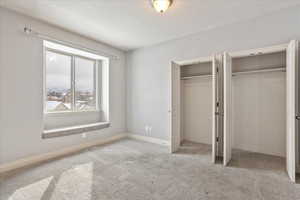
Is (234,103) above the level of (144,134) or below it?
above

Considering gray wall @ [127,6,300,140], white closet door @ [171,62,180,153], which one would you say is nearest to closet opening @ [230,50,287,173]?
gray wall @ [127,6,300,140]

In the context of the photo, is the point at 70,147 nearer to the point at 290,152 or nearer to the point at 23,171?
the point at 23,171

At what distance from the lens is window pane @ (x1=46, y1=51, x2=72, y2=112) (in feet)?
11.4

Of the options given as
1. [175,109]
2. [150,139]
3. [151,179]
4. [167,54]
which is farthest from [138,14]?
[150,139]

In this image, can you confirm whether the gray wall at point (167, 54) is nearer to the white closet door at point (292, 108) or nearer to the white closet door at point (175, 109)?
the white closet door at point (175, 109)

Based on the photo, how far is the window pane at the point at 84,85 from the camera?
402 centimetres

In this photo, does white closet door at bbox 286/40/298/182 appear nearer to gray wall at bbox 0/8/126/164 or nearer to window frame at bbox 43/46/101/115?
gray wall at bbox 0/8/126/164

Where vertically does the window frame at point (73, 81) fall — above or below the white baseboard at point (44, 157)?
above

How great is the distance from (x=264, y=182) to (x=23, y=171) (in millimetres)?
3599

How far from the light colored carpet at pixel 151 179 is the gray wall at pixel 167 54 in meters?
1.33

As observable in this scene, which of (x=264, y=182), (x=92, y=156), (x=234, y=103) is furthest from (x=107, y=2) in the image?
(x=264, y=182)

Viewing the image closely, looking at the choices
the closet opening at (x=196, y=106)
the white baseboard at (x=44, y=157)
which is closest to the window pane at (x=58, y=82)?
the white baseboard at (x=44, y=157)

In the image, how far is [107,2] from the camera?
2355mm

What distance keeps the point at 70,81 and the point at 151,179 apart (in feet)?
10.1
